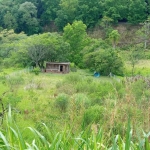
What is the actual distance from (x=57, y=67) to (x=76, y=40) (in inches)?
166

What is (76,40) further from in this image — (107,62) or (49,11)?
(49,11)

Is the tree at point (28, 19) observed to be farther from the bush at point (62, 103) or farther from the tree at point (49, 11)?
the bush at point (62, 103)

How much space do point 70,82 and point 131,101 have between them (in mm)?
14574

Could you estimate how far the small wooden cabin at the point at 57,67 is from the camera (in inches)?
931

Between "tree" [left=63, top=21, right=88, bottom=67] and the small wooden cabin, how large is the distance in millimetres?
2481

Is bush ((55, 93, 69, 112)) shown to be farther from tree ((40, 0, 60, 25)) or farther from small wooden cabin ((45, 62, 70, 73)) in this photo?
tree ((40, 0, 60, 25))

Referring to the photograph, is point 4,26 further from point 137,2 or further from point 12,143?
point 12,143

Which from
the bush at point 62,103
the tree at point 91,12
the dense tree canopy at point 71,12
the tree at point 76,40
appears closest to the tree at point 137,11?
the dense tree canopy at point 71,12

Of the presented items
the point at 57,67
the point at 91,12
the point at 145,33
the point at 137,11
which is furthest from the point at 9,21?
the point at 145,33

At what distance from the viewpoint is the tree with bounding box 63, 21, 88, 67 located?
86.2 ft

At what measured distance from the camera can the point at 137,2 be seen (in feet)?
109

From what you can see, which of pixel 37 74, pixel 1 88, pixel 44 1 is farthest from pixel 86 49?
pixel 44 1

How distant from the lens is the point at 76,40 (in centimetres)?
2719

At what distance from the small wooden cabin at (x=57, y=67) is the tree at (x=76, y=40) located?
2.48 metres
